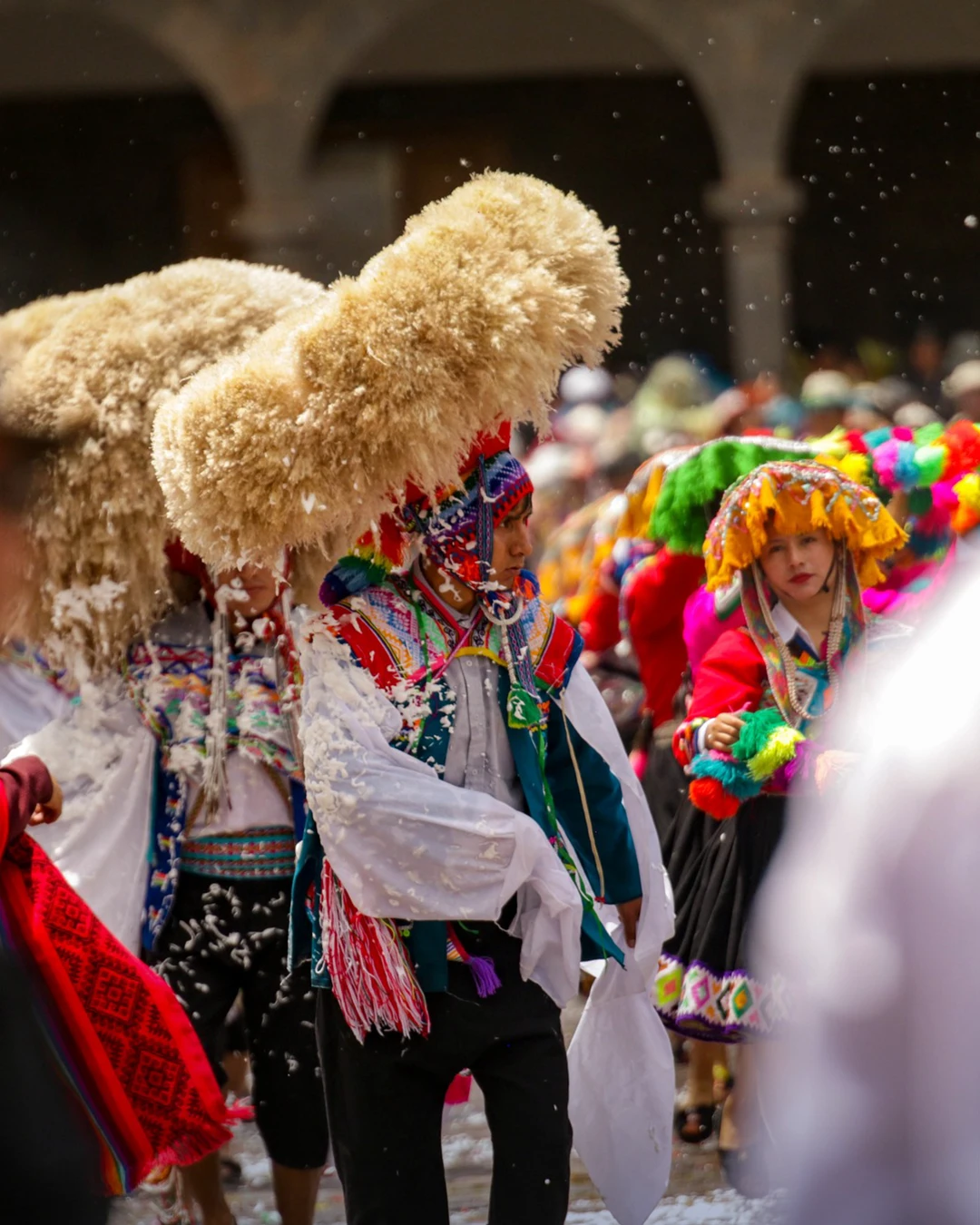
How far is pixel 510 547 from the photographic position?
3150 millimetres

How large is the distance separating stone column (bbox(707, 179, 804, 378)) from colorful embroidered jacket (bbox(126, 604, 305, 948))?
11.6 meters

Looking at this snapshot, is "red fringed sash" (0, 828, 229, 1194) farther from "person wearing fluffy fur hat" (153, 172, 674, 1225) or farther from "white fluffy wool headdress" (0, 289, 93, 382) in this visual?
"white fluffy wool headdress" (0, 289, 93, 382)

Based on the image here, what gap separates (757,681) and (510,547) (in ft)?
3.54

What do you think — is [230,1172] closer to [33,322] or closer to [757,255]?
[33,322]

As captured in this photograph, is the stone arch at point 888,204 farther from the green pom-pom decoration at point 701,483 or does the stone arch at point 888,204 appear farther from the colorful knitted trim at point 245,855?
the colorful knitted trim at point 245,855

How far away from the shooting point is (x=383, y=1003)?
292 centimetres

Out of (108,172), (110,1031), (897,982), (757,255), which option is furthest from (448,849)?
(108,172)

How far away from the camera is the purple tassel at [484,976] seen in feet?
9.84

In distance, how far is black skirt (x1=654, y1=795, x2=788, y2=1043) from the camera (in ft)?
13.2

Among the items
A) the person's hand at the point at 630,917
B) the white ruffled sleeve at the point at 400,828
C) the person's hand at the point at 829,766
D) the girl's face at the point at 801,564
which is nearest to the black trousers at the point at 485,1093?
the white ruffled sleeve at the point at 400,828

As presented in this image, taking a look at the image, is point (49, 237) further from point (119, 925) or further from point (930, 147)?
point (119, 925)

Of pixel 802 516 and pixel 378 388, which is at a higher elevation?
pixel 378 388

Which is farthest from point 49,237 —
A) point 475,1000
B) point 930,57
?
point 475,1000

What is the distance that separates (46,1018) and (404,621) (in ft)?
2.80
